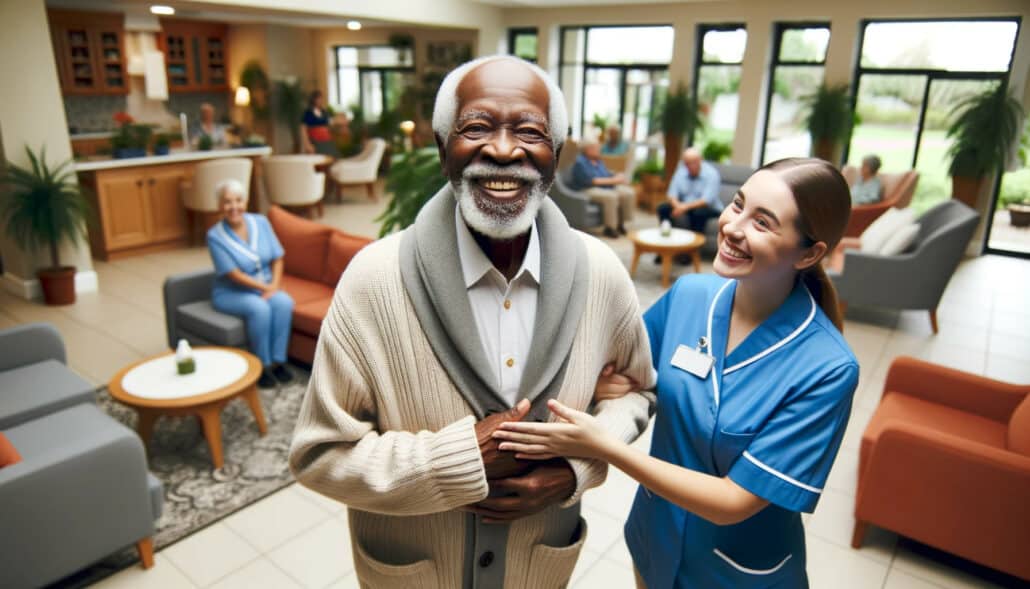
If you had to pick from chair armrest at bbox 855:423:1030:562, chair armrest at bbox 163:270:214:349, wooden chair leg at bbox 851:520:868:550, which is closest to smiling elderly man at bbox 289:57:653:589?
chair armrest at bbox 855:423:1030:562

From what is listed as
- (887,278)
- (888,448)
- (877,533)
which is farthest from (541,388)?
(887,278)

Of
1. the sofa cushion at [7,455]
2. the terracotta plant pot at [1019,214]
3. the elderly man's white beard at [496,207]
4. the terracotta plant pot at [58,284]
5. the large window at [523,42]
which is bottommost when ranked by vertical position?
the terracotta plant pot at [58,284]

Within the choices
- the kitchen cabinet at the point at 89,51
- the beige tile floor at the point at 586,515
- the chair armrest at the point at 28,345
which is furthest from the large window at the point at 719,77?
the kitchen cabinet at the point at 89,51

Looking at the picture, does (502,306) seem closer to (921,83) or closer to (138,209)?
(138,209)

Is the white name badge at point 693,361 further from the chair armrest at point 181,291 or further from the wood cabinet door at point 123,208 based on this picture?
the wood cabinet door at point 123,208

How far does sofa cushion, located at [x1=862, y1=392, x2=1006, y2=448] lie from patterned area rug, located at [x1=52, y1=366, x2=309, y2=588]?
282 centimetres

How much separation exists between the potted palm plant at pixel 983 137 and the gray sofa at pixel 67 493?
837 cm

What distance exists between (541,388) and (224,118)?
1288cm

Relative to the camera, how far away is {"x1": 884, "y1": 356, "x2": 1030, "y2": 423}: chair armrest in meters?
3.11

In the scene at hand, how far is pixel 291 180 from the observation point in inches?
328

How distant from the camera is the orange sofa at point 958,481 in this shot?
251 cm

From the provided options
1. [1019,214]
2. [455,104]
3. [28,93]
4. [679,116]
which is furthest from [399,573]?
[1019,214]

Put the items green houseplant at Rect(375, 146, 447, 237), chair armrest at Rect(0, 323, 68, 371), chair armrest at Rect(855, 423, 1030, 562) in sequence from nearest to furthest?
1. chair armrest at Rect(855, 423, 1030, 562)
2. chair armrest at Rect(0, 323, 68, 371)
3. green houseplant at Rect(375, 146, 447, 237)

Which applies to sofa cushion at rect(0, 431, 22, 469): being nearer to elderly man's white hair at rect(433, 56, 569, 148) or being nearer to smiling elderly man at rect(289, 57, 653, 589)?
smiling elderly man at rect(289, 57, 653, 589)
